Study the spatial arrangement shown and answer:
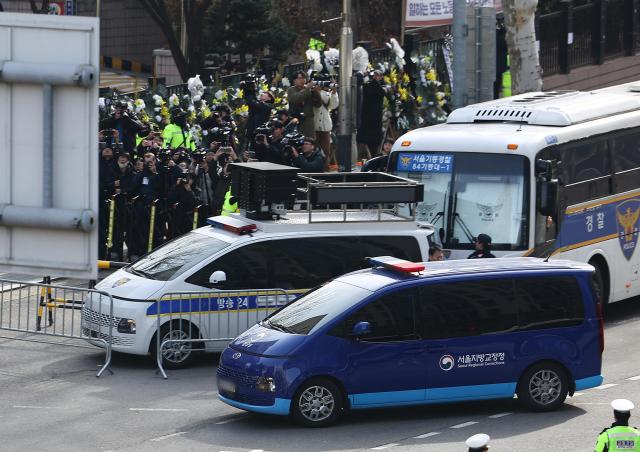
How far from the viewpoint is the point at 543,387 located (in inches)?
520

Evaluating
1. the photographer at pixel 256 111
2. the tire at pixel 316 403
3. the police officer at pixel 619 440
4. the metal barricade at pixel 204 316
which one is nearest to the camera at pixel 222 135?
the photographer at pixel 256 111

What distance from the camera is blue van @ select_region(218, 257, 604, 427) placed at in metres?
12.5

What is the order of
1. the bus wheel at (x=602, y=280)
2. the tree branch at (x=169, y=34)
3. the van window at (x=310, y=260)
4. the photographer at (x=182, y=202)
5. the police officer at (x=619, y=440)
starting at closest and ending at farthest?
the police officer at (x=619, y=440) → the van window at (x=310, y=260) → the bus wheel at (x=602, y=280) → the photographer at (x=182, y=202) → the tree branch at (x=169, y=34)

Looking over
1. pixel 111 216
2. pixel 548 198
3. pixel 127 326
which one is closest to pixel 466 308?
pixel 127 326

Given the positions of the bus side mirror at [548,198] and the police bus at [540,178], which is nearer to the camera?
the bus side mirror at [548,198]

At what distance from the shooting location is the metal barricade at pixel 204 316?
49.4 ft

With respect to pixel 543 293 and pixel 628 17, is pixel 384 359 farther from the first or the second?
pixel 628 17

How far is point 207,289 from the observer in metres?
15.2

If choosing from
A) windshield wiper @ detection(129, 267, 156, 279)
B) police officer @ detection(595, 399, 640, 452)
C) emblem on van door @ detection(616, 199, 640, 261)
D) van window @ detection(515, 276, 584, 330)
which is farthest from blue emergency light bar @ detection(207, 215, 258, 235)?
police officer @ detection(595, 399, 640, 452)

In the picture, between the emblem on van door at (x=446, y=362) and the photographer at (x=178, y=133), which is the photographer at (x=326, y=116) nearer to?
the photographer at (x=178, y=133)

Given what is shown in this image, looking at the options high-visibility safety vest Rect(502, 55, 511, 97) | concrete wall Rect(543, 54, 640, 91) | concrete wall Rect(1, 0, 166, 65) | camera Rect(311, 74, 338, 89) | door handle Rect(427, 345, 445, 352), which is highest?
concrete wall Rect(1, 0, 166, 65)

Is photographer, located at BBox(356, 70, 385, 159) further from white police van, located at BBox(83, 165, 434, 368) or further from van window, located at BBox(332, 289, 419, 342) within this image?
van window, located at BBox(332, 289, 419, 342)

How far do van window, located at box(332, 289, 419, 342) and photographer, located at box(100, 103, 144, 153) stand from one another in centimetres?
985

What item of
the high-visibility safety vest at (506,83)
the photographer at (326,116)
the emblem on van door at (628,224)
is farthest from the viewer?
the high-visibility safety vest at (506,83)
